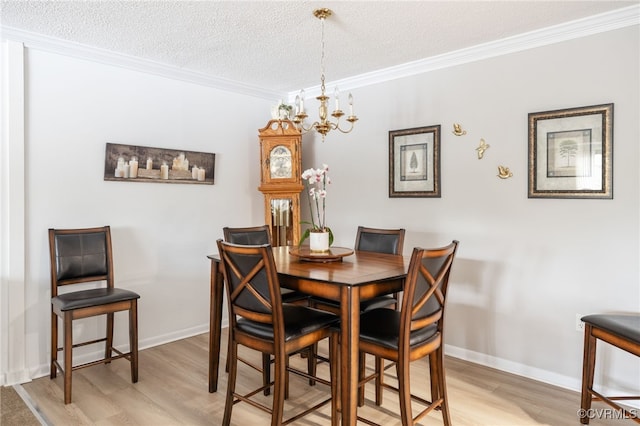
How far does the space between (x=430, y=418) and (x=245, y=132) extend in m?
3.16

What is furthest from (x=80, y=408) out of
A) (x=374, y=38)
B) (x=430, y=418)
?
(x=374, y=38)

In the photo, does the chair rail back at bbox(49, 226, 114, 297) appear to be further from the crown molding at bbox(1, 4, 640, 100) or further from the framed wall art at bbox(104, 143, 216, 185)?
the crown molding at bbox(1, 4, 640, 100)

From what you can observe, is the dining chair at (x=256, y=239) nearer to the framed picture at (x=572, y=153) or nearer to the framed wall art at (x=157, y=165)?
the framed wall art at (x=157, y=165)

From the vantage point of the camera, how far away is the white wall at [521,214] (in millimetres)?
2637

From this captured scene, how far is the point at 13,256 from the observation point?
289cm

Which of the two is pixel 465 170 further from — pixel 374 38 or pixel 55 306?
pixel 55 306

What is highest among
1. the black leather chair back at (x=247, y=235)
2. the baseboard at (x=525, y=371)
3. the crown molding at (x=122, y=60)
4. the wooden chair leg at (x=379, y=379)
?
the crown molding at (x=122, y=60)

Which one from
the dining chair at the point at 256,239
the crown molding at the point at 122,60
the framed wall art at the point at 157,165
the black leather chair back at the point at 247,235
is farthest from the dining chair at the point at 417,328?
the crown molding at the point at 122,60

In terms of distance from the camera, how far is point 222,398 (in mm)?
2688

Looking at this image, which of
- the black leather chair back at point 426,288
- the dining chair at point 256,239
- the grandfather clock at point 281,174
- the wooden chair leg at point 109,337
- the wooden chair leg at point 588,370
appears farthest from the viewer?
the grandfather clock at point 281,174

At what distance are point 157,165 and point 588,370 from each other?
137 inches

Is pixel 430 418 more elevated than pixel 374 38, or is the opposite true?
pixel 374 38

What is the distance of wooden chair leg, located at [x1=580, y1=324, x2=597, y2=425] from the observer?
7.79 ft

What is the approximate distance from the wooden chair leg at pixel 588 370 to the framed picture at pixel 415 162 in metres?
1.52
